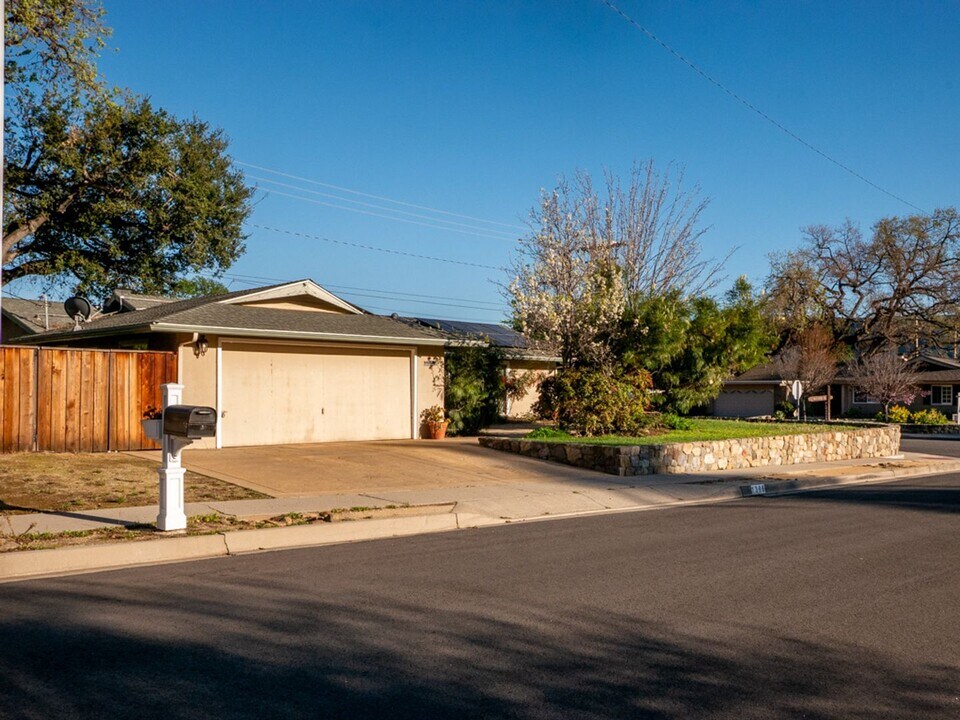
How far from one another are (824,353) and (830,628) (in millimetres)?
44061

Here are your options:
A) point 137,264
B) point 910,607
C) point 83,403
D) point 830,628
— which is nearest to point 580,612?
point 830,628

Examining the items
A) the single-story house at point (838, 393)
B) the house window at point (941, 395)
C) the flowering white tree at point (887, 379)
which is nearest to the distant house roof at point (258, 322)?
the flowering white tree at point (887, 379)

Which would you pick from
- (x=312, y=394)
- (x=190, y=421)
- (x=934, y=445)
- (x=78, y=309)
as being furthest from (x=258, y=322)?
(x=934, y=445)

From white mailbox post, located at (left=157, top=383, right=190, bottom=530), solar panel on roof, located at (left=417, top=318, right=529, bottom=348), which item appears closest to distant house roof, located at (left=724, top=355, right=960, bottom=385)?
solar panel on roof, located at (left=417, top=318, right=529, bottom=348)

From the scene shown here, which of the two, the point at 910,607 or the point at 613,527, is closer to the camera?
the point at 910,607

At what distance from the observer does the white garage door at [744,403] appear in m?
53.0

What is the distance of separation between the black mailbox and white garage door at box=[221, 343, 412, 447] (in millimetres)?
9758

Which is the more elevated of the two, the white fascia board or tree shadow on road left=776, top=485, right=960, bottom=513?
the white fascia board

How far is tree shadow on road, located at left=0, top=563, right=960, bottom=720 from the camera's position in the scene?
4.79 m

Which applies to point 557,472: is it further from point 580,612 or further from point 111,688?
point 111,688

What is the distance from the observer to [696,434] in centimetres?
2130

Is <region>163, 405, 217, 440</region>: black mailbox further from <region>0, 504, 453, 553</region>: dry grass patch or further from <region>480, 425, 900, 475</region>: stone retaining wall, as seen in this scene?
<region>480, 425, 900, 475</region>: stone retaining wall

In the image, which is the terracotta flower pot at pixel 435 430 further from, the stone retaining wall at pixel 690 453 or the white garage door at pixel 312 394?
the stone retaining wall at pixel 690 453

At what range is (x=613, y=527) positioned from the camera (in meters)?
11.6
